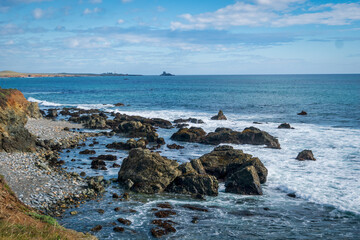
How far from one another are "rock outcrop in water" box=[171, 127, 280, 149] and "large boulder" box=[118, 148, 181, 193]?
13444mm

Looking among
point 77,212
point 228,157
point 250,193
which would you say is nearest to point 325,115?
point 228,157

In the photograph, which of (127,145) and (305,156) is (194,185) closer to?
(305,156)

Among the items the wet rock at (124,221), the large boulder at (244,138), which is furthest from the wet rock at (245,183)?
the large boulder at (244,138)

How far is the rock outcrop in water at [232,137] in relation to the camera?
31495mm

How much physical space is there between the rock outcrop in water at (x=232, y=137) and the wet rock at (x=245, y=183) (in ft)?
40.1

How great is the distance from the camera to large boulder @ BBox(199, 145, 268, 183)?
69.7 ft

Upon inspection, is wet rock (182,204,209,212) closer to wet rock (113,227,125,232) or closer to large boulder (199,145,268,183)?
wet rock (113,227,125,232)

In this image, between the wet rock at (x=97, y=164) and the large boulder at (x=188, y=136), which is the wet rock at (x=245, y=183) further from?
the large boulder at (x=188, y=136)

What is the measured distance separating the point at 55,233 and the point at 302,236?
425 inches

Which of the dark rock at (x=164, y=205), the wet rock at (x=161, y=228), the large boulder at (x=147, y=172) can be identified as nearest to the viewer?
the wet rock at (x=161, y=228)

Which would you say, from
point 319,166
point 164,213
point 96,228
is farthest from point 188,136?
point 96,228

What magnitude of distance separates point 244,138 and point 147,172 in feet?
53.0

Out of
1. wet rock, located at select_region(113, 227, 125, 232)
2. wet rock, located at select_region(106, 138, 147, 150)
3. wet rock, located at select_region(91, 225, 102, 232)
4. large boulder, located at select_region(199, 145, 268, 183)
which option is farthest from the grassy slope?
wet rock, located at select_region(106, 138, 147, 150)

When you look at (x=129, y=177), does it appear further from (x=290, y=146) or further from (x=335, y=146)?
(x=335, y=146)
